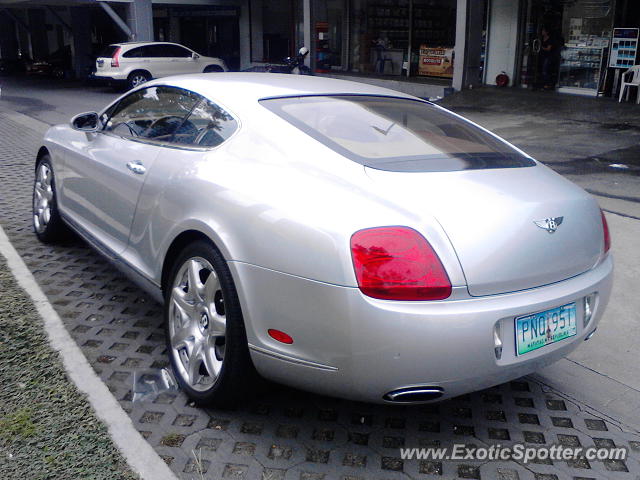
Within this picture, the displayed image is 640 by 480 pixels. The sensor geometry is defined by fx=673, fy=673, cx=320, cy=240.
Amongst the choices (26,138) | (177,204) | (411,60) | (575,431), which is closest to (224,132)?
(177,204)

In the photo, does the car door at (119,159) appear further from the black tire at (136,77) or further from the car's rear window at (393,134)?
the black tire at (136,77)

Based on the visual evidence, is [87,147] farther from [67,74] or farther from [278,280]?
[67,74]

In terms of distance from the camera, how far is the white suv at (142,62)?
20.5 m

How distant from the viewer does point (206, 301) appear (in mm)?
3146

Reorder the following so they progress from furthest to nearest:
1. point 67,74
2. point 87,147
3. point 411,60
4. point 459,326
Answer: point 67,74, point 411,60, point 87,147, point 459,326

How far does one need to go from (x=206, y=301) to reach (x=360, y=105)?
4.58 ft

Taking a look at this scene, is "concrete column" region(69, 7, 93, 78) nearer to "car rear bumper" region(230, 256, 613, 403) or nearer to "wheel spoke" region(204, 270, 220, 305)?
"wheel spoke" region(204, 270, 220, 305)

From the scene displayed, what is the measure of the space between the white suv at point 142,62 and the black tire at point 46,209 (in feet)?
51.3

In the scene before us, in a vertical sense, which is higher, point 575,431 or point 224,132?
point 224,132

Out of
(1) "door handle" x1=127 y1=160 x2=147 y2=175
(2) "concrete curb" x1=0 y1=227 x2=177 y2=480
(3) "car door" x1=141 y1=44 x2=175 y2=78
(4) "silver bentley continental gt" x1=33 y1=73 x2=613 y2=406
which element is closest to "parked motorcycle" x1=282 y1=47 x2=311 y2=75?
(3) "car door" x1=141 y1=44 x2=175 y2=78

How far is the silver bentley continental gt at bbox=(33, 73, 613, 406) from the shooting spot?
8.46 ft

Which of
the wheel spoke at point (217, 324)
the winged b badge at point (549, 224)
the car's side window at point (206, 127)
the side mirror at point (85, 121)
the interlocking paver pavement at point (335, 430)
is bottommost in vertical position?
the interlocking paver pavement at point (335, 430)

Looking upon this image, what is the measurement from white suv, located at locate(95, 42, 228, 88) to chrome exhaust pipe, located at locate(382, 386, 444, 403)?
19275 mm

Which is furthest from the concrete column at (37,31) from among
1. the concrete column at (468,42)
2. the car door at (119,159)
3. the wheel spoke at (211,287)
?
the wheel spoke at (211,287)
